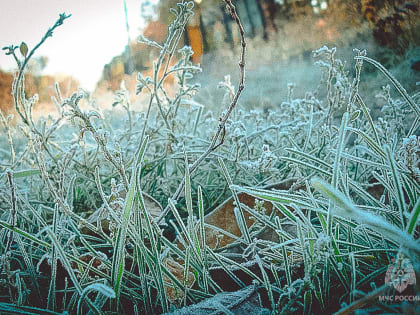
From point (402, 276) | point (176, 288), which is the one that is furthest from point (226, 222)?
point (402, 276)

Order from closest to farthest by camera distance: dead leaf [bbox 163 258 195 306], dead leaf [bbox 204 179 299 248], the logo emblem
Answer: the logo emblem, dead leaf [bbox 163 258 195 306], dead leaf [bbox 204 179 299 248]

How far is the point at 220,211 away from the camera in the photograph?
62 centimetres

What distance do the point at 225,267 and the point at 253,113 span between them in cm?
60

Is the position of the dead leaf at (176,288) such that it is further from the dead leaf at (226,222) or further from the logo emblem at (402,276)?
the logo emblem at (402,276)

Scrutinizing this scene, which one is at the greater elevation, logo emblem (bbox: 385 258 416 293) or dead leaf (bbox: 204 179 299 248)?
logo emblem (bbox: 385 258 416 293)

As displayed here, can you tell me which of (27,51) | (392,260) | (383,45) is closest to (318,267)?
(392,260)

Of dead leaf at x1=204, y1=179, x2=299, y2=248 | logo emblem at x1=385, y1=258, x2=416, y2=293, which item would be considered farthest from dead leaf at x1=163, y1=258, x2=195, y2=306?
logo emblem at x1=385, y1=258, x2=416, y2=293

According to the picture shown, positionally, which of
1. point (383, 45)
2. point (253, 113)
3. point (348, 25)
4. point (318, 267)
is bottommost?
point (318, 267)

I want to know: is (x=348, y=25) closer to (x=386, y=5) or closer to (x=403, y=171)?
(x=386, y=5)

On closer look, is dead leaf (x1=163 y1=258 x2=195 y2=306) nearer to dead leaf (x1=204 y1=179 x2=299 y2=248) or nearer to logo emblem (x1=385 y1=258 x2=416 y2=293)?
dead leaf (x1=204 y1=179 x2=299 y2=248)

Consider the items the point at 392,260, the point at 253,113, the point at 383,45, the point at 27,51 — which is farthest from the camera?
the point at 383,45

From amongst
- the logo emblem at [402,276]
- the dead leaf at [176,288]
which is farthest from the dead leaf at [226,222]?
the logo emblem at [402,276]

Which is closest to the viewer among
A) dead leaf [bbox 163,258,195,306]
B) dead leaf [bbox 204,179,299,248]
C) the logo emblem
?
the logo emblem

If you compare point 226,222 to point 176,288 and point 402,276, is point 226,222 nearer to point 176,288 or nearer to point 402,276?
point 176,288
